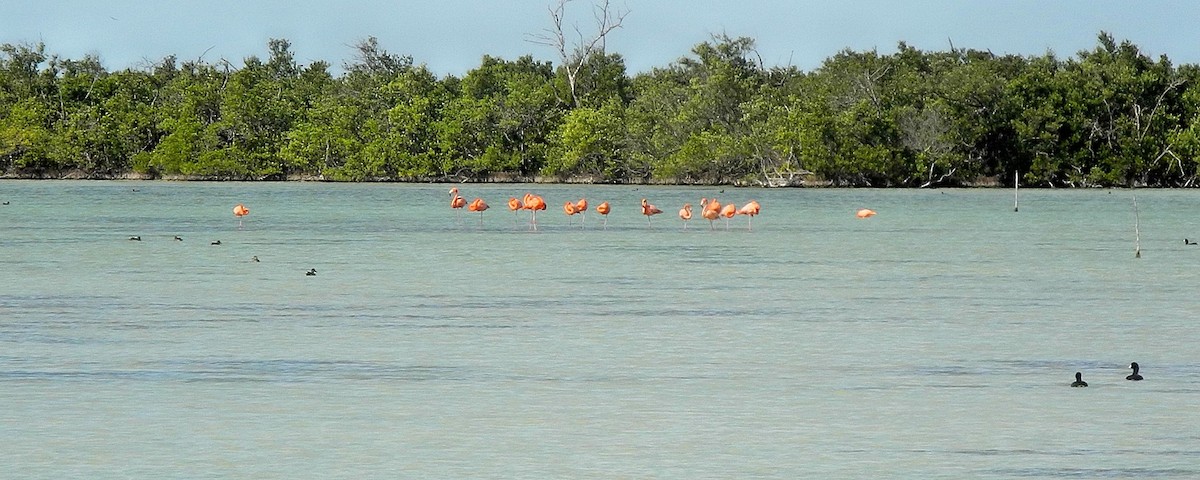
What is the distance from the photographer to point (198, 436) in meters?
9.80

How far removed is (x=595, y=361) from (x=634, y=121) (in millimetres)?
71838

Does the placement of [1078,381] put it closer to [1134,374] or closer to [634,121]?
[1134,374]

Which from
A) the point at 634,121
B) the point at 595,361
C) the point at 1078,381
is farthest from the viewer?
the point at 634,121

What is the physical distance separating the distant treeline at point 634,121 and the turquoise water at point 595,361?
47.5m

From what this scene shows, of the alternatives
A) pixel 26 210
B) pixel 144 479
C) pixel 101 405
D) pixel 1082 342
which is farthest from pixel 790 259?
pixel 26 210

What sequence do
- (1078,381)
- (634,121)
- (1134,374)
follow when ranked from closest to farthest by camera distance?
(1078,381), (1134,374), (634,121)

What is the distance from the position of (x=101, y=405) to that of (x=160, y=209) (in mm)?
37433

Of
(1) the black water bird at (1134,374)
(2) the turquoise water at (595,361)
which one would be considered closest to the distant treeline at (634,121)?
(2) the turquoise water at (595,361)

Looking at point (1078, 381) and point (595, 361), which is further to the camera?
point (595, 361)

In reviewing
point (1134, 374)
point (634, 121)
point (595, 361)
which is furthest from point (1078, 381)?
point (634, 121)

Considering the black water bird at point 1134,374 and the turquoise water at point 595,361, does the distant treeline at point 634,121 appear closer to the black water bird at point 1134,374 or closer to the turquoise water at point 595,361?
the turquoise water at point 595,361

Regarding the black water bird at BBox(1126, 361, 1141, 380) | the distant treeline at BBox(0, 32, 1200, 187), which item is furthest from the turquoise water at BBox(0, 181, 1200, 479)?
the distant treeline at BBox(0, 32, 1200, 187)

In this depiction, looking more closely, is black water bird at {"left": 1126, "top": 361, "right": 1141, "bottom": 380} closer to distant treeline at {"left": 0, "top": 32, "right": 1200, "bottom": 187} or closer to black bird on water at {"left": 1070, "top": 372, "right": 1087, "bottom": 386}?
black bird on water at {"left": 1070, "top": 372, "right": 1087, "bottom": 386}

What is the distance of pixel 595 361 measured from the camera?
43.5 feet
